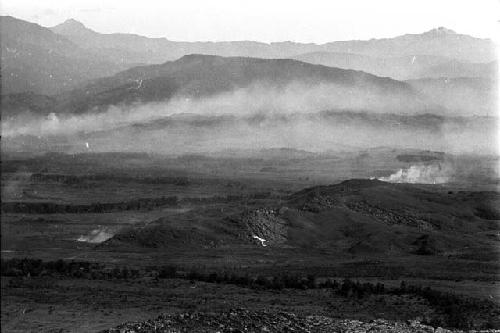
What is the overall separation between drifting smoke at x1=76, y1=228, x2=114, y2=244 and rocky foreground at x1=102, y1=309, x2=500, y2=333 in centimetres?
2837

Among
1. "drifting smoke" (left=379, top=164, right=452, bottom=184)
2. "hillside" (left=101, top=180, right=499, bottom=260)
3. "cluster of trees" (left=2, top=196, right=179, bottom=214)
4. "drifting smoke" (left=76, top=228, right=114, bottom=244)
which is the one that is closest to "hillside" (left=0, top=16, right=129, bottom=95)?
"drifting smoke" (left=379, top=164, right=452, bottom=184)

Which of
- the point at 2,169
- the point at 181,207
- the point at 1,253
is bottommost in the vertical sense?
the point at 181,207

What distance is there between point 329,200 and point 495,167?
60825 millimetres

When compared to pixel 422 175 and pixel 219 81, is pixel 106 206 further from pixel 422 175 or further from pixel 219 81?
pixel 219 81

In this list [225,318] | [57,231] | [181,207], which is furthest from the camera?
[181,207]

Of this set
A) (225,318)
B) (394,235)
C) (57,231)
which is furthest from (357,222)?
(225,318)

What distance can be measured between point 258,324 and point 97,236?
31.5 meters

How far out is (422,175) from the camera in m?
99.2

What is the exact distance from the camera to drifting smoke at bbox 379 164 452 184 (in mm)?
96000

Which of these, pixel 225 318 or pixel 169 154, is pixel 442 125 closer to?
pixel 169 154

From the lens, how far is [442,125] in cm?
16850

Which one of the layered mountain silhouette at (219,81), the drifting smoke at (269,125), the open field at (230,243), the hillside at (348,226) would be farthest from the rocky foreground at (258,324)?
the layered mountain silhouette at (219,81)

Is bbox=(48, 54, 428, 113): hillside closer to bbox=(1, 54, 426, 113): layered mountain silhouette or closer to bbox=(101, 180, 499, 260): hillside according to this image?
bbox=(1, 54, 426, 113): layered mountain silhouette

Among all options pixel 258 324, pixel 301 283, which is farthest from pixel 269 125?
pixel 258 324
